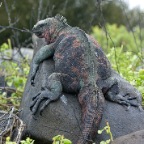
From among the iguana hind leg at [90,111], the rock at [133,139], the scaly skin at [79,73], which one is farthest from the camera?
the scaly skin at [79,73]

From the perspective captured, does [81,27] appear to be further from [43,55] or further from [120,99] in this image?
[120,99]

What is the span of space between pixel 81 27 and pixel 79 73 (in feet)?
19.1

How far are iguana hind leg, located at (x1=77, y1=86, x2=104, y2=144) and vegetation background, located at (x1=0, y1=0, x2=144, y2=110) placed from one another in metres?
1.18

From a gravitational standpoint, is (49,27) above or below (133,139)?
above

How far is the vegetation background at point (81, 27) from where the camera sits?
21.7 ft

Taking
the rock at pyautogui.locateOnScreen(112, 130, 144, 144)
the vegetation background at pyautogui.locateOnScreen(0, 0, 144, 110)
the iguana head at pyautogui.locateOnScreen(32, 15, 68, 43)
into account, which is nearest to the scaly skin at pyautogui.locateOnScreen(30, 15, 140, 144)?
the iguana head at pyautogui.locateOnScreen(32, 15, 68, 43)

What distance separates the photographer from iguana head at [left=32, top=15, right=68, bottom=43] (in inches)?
→ 213

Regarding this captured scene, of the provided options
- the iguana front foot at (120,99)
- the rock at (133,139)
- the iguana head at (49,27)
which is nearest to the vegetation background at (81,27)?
the iguana head at (49,27)

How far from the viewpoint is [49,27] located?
545cm

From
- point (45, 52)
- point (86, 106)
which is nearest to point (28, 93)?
point (45, 52)

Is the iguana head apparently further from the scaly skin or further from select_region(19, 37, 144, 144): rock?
select_region(19, 37, 144, 144): rock

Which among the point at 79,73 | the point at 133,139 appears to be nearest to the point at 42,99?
the point at 79,73

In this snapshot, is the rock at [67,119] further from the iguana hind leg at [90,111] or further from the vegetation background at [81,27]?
the vegetation background at [81,27]

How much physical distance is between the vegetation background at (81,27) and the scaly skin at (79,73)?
532 mm
